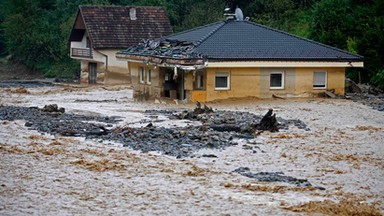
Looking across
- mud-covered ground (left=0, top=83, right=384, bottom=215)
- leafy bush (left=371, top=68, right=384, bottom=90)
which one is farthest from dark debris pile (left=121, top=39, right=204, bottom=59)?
leafy bush (left=371, top=68, right=384, bottom=90)

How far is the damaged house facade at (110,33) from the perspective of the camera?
60.5 meters

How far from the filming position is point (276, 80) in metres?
40.1

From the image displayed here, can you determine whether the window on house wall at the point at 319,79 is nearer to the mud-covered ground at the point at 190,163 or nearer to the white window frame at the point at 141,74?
the mud-covered ground at the point at 190,163

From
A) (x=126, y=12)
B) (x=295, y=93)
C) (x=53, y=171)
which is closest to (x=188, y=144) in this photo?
(x=53, y=171)

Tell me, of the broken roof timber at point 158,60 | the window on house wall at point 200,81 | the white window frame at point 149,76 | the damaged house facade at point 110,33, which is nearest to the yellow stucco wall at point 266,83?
the window on house wall at point 200,81

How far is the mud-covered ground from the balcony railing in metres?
26.8

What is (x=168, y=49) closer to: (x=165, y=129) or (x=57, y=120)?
(x=57, y=120)

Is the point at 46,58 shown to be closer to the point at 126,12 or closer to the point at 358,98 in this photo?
the point at 126,12

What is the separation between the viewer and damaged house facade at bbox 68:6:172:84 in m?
60.5

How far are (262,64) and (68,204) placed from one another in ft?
74.2

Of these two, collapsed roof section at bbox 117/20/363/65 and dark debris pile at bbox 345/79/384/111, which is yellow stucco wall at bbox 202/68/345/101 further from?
dark debris pile at bbox 345/79/384/111

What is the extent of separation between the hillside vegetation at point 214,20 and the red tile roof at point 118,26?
4.87 m

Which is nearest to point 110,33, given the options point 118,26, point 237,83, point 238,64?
point 118,26

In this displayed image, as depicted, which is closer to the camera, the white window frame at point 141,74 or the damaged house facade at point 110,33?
the white window frame at point 141,74
